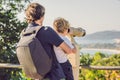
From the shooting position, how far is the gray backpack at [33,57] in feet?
7.94

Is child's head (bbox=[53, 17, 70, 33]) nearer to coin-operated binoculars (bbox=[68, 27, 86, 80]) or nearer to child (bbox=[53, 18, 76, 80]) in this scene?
child (bbox=[53, 18, 76, 80])

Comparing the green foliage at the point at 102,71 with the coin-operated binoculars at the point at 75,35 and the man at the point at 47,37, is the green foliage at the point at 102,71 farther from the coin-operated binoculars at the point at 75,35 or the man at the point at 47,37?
the man at the point at 47,37

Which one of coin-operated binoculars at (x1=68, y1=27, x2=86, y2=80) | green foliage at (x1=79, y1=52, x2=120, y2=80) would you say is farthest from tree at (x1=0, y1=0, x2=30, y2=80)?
coin-operated binoculars at (x1=68, y1=27, x2=86, y2=80)

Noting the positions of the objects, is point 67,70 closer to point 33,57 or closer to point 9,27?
point 33,57

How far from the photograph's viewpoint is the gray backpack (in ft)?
7.94

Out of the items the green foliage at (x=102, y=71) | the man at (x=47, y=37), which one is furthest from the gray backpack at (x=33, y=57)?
the green foliage at (x=102, y=71)

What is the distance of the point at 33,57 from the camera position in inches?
95.3

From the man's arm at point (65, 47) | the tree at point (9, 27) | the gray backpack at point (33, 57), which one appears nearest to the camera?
the gray backpack at point (33, 57)

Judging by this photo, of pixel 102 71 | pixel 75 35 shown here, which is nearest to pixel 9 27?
pixel 102 71

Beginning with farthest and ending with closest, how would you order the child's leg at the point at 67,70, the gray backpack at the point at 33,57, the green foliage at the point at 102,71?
the green foliage at the point at 102,71 → the child's leg at the point at 67,70 → the gray backpack at the point at 33,57

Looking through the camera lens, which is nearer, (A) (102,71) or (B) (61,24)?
(B) (61,24)

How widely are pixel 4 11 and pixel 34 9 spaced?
19.0 metres

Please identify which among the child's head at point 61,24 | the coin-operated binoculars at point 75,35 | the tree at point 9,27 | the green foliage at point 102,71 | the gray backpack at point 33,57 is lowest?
the tree at point 9,27

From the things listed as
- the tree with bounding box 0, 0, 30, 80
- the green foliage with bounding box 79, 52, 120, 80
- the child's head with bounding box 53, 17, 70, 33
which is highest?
the child's head with bounding box 53, 17, 70, 33
